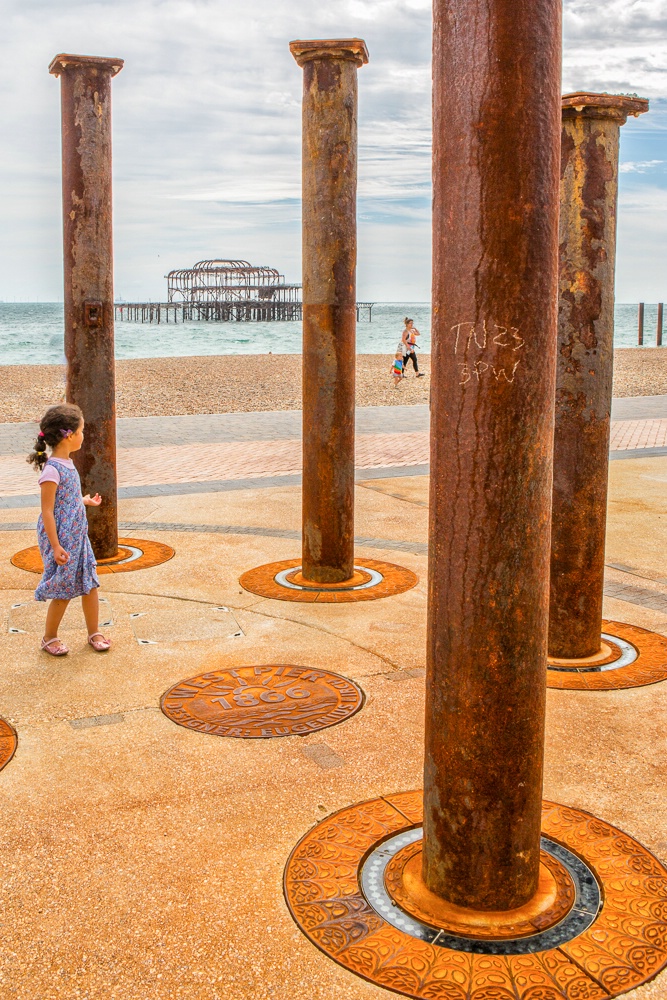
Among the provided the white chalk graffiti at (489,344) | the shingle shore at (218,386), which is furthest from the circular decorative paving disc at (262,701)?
the shingle shore at (218,386)

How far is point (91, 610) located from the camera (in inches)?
196

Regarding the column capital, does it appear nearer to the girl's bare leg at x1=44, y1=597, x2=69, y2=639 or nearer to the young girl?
the young girl

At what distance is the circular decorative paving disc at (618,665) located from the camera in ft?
14.9

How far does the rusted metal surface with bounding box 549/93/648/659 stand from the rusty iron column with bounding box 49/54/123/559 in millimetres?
3278

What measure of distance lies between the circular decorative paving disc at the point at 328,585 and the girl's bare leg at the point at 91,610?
4.11 ft

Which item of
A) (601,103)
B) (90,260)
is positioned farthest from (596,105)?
(90,260)

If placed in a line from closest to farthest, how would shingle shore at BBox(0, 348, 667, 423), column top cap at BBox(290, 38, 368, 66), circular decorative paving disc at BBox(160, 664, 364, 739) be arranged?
circular decorative paving disc at BBox(160, 664, 364, 739)
column top cap at BBox(290, 38, 368, 66)
shingle shore at BBox(0, 348, 667, 423)

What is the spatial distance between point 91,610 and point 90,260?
8.97ft

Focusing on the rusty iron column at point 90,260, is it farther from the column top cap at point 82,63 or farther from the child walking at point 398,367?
the child walking at point 398,367

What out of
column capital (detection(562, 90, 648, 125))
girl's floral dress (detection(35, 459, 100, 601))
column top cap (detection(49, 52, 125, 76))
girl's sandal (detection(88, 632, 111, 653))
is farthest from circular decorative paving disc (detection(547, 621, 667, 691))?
column top cap (detection(49, 52, 125, 76))

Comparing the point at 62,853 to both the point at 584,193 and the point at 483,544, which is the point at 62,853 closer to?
the point at 483,544

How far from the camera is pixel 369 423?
16906mm

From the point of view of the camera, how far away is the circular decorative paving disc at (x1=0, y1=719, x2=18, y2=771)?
372 cm

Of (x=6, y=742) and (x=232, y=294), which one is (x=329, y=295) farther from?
(x=232, y=294)
